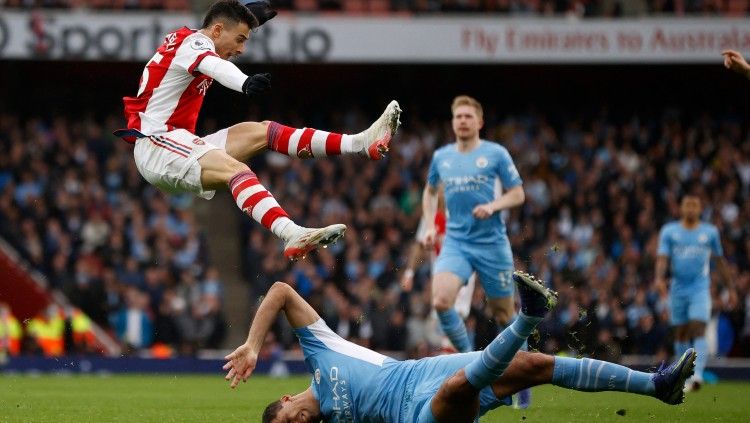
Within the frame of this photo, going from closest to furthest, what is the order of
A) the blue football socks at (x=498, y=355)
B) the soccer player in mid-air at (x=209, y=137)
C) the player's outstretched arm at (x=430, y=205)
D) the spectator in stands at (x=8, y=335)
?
the blue football socks at (x=498, y=355)
the soccer player in mid-air at (x=209, y=137)
the player's outstretched arm at (x=430, y=205)
the spectator in stands at (x=8, y=335)

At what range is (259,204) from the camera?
7.96 metres

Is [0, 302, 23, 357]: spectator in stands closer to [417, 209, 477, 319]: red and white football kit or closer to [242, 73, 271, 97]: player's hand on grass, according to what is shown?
[417, 209, 477, 319]: red and white football kit

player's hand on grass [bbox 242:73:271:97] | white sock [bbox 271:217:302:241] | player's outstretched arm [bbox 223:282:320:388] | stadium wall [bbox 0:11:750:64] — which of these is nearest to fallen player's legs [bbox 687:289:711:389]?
white sock [bbox 271:217:302:241]

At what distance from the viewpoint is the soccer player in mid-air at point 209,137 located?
26.6ft

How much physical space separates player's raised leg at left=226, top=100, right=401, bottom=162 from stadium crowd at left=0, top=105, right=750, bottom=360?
26.9 ft

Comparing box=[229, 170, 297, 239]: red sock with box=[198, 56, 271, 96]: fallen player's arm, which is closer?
box=[198, 56, 271, 96]: fallen player's arm

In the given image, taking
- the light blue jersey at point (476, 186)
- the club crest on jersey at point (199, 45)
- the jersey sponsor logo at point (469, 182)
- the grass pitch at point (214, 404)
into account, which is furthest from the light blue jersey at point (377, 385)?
the jersey sponsor logo at point (469, 182)

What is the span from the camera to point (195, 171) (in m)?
8.20

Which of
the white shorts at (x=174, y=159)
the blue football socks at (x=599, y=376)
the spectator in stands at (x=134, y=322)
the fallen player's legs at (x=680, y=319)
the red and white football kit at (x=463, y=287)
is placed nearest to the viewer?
the blue football socks at (x=599, y=376)

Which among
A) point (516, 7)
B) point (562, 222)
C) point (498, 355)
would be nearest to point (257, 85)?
point (498, 355)

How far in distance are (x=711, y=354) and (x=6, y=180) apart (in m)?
12.2

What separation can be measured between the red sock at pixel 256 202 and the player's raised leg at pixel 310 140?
54 cm

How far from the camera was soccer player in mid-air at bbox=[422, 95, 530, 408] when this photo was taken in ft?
35.2

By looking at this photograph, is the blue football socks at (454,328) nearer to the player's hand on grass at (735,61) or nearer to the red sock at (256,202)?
the red sock at (256,202)
